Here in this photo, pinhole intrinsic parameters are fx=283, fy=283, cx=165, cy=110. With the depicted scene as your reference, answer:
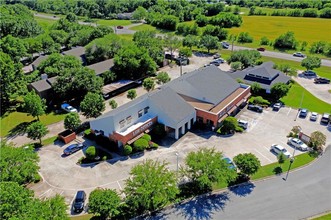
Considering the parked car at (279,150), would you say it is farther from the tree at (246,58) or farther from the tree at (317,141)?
the tree at (246,58)

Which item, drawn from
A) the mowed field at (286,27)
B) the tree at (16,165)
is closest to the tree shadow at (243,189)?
the tree at (16,165)

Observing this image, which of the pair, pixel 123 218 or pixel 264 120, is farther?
pixel 264 120

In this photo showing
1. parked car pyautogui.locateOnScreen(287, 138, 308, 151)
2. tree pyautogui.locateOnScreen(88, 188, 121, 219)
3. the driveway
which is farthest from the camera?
the driveway

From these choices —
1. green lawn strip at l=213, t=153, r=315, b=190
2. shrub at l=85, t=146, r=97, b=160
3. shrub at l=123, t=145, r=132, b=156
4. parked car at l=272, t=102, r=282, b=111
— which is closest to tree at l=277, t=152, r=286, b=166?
green lawn strip at l=213, t=153, r=315, b=190

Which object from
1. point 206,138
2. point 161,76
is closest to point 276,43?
point 161,76

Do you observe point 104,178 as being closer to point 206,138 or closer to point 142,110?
point 142,110

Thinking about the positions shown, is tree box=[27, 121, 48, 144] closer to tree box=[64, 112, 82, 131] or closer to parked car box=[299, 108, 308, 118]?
tree box=[64, 112, 82, 131]
